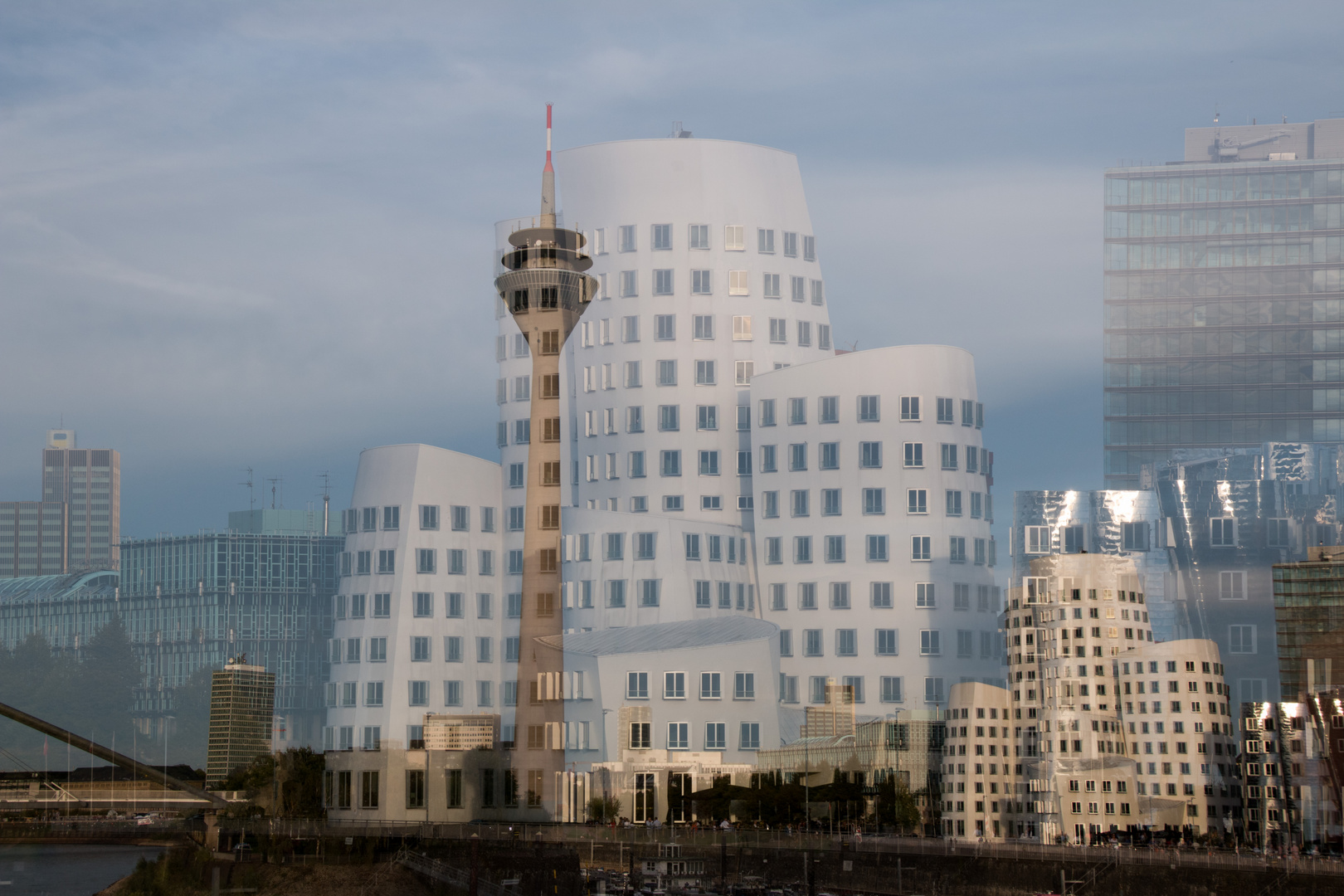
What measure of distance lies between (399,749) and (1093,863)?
46.7 meters

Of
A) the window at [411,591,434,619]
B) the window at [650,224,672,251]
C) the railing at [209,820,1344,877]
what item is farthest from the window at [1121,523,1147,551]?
the railing at [209,820,1344,877]

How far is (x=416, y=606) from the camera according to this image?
364 ft

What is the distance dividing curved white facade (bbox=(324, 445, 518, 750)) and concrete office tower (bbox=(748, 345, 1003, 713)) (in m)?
18.4

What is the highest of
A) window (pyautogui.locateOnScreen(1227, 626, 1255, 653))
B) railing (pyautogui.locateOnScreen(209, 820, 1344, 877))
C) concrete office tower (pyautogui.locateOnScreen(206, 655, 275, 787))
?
window (pyautogui.locateOnScreen(1227, 626, 1255, 653))

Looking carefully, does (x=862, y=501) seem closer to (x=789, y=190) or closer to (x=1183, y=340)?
(x=789, y=190)

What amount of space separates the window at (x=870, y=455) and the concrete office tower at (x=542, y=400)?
19.0 metres

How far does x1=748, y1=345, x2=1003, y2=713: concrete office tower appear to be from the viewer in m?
102

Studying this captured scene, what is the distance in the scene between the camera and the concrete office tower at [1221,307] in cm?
16862

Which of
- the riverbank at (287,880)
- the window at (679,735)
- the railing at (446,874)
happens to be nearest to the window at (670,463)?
the window at (679,735)

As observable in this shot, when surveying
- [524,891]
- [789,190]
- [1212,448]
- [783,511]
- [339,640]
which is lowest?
[524,891]

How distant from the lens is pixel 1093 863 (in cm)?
7506

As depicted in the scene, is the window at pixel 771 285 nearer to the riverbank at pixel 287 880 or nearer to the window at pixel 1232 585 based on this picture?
the riverbank at pixel 287 880

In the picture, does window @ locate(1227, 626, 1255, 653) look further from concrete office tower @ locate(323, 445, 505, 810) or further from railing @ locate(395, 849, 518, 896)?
railing @ locate(395, 849, 518, 896)

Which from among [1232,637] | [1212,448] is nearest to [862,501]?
[1232,637]
